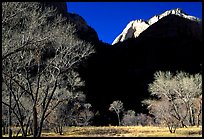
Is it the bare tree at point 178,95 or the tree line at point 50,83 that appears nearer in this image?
the tree line at point 50,83

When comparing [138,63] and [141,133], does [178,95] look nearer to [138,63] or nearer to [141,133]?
[141,133]

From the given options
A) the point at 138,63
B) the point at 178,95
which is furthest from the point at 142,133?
the point at 138,63

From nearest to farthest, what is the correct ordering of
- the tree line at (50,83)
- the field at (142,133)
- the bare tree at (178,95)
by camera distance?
the tree line at (50,83) < the field at (142,133) < the bare tree at (178,95)

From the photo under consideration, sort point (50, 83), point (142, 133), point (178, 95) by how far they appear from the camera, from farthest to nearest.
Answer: point (178, 95) → point (142, 133) → point (50, 83)

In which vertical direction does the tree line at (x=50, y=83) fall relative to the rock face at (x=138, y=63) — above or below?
below

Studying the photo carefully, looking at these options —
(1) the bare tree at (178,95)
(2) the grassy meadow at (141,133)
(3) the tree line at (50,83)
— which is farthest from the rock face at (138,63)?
(2) the grassy meadow at (141,133)

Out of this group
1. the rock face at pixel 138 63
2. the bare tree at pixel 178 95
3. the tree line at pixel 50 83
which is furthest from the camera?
the rock face at pixel 138 63

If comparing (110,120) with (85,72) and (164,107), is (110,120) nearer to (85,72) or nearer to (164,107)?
(85,72)

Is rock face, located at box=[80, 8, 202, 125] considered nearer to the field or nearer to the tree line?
the tree line

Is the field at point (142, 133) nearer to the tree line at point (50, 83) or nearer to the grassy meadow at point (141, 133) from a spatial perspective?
the grassy meadow at point (141, 133)

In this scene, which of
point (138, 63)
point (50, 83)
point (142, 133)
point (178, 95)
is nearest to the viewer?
point (50, 83)

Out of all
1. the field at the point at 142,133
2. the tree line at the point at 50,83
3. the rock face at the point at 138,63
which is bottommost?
the field at the point at 142,133

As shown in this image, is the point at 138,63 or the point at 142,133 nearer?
the point at 142,133

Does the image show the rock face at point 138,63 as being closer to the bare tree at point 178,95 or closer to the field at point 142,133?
the bare tree at point 178,95
